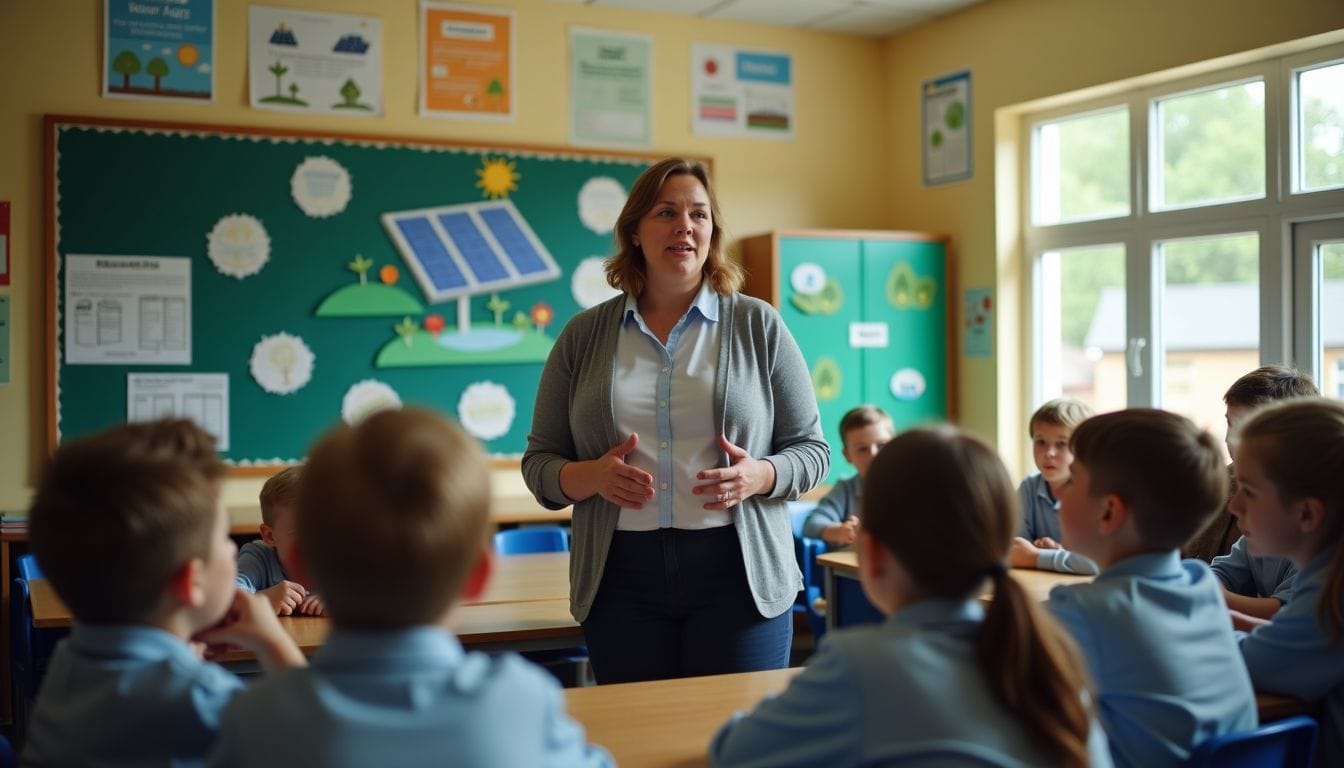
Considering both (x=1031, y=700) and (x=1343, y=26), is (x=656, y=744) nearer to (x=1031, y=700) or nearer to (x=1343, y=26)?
(x=1031, y=700)

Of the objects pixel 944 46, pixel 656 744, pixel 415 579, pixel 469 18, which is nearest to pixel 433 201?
pixel 469 18

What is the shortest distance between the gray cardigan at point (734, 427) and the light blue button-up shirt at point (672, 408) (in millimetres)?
21

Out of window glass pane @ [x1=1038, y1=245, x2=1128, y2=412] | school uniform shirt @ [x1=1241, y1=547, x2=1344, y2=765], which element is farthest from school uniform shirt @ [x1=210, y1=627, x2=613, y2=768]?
window glass pane @ [x1=1038, y1=245, x2=1128, y2=412]

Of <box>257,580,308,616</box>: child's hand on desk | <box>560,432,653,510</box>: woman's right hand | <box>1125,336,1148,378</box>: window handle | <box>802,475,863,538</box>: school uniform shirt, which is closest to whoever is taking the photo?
<box>560,432,653,510</box>: woman's right hand

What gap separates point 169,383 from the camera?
4.75 meters

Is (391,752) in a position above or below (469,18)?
below

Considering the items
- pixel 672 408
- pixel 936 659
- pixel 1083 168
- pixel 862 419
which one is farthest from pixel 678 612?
pixel 1083 168

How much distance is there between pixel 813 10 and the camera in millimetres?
5602

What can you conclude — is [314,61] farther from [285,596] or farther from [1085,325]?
[1085,325]

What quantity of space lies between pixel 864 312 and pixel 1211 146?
5.35 feet

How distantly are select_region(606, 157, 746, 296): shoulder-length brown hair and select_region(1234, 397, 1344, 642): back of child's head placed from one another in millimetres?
1003

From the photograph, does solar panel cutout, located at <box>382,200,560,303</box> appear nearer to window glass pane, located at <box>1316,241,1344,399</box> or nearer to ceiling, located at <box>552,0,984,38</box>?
ceiling, located at <box>552,0,984,38</box>

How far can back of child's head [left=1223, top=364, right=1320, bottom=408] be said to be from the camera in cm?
291

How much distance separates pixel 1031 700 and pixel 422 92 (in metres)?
4.46
